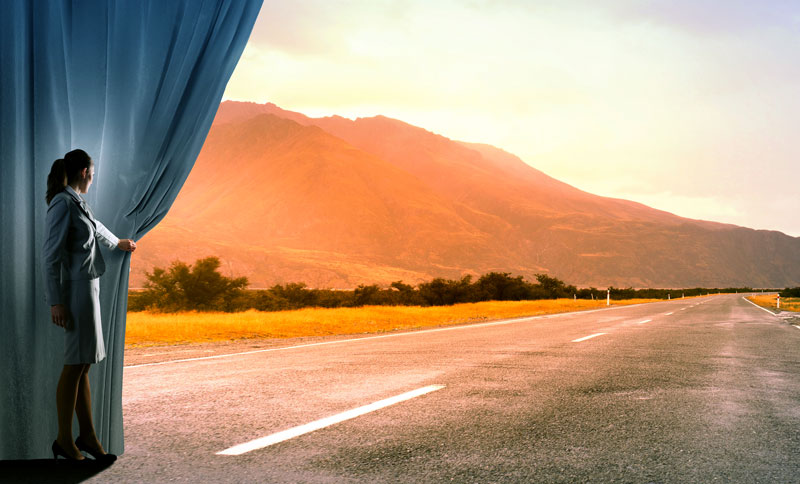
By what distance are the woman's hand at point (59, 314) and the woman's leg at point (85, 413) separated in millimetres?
336

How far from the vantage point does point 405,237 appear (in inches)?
5709

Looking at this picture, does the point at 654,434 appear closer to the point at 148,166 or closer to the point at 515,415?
the point at 515,415

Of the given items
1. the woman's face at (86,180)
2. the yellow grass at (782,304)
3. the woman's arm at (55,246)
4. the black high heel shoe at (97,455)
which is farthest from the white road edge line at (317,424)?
the yellow grass at (782,304)

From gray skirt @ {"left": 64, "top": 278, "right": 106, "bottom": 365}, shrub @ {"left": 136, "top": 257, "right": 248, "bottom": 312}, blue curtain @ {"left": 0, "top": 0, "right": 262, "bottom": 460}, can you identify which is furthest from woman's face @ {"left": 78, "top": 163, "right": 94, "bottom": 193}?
shrub @ {"left": 136, "top": 257, "right": 248, "bottom": 312}

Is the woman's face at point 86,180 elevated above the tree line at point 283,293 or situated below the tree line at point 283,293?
above

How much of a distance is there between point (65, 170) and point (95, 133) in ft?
1.53


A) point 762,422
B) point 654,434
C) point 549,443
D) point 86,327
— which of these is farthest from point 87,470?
point 762,422

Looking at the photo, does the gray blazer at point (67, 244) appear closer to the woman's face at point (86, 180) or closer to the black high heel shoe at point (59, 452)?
the woman's face at point (86, 180)

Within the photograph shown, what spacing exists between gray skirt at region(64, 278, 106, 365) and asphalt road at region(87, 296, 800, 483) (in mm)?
658

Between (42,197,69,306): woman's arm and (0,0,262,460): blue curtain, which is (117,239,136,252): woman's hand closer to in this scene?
(0,0,262,460): blue curtain

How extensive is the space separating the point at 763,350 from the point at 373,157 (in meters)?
186

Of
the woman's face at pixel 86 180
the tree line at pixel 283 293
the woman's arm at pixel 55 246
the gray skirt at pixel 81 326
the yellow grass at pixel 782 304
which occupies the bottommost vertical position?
the yellow grass at pixel 782 304

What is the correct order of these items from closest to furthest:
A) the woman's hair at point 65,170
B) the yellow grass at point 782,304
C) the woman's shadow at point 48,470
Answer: the woman's shadow at point 48,470 < the woman's hair at point 65,170 < the yellow grass at point 782,304

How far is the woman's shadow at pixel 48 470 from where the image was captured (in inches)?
119
